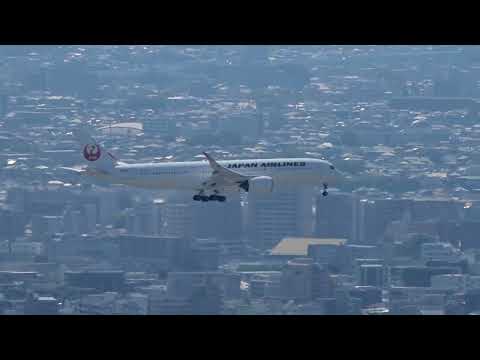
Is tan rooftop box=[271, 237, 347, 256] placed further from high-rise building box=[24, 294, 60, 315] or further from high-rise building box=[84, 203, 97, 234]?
high-rise building box=[24, 294, 60, 315]

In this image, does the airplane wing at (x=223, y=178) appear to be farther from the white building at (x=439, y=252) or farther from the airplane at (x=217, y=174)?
the white building at (x=439, y=252)

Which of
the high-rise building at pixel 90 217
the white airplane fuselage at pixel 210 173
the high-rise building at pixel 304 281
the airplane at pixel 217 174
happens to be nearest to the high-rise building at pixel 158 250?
the high-rise building at pixel 90 217

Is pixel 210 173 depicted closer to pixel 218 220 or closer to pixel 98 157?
pixel 98 157

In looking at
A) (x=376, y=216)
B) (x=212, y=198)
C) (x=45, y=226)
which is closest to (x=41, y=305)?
(x=212, y=198)

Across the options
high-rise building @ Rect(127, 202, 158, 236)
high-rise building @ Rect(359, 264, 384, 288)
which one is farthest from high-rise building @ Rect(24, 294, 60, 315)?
high-rise building @ Rect(127, 202, 158, 236)

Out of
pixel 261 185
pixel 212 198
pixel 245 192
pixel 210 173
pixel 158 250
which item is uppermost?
pixel 245 192
